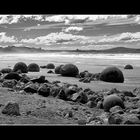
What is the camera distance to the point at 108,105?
10.6 metres

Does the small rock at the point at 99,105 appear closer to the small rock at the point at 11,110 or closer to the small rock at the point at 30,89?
the small rock at the point at 30,89

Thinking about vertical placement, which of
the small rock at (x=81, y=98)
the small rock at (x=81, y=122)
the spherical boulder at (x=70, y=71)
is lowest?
the small rock at (x=81, y=122)

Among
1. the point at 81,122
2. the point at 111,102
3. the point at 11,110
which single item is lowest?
the point at 81,122

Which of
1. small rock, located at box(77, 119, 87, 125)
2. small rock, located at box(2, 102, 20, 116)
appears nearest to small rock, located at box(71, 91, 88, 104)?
small rock, located at box(77, 119, 87, 125)

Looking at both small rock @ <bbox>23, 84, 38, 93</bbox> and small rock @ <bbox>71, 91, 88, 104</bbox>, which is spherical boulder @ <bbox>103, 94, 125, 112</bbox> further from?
small rock @ <bbox>23, 84, 38, 93</bbox>

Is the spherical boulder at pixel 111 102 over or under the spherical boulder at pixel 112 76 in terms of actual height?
under

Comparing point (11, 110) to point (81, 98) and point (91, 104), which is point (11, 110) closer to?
point (91, 104)

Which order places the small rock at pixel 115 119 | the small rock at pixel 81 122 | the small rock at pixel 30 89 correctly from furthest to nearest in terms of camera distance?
the small rock at pixel 30 89 < the small rock at pixel 81 122 < the small rock at pixel 115 119

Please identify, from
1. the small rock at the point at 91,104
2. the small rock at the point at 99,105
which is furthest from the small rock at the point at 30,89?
the small rock at the point at 99,105

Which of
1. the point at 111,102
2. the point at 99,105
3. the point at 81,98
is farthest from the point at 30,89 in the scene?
the point at 111,102

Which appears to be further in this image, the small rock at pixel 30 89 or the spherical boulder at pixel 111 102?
the small rock at pixel 30 89
